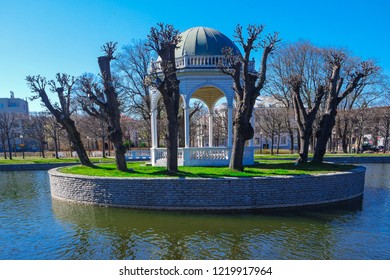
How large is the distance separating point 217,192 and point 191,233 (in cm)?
290

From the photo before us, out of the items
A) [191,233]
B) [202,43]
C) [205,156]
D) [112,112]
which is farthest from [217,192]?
[202,43]

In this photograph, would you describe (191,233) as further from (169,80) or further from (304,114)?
(304,114)

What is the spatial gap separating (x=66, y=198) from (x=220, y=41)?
41.3 ft

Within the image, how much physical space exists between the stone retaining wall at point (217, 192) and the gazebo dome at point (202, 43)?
8.74 m

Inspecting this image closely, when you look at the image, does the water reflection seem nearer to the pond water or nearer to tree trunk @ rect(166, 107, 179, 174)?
the pond water

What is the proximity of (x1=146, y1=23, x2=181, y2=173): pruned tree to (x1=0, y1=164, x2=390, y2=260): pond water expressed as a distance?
353 centimetres

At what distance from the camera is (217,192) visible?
40.5 ft

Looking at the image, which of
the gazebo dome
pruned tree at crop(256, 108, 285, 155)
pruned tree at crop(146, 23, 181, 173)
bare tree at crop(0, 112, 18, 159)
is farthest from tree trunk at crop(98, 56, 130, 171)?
bare tree at crop(0, 112, 18, 159)

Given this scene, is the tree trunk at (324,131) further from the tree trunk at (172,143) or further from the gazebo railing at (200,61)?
the tree trunk at (172,143)

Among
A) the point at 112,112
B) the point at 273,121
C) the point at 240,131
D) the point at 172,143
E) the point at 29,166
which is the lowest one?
the point at 29,166

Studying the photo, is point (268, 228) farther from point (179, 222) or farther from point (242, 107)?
point (242, 107)

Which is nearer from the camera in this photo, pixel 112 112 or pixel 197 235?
pixel 197 235

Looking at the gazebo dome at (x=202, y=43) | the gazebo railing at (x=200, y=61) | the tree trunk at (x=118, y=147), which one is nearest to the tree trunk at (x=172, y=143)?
the tree trunk at (x=118, y=147)

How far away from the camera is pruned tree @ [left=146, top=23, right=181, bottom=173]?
13808 mm
